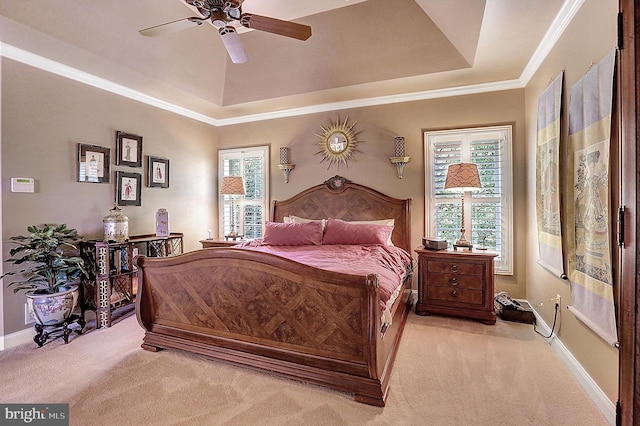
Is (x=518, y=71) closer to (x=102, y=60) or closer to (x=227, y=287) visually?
(x=227, y=287)

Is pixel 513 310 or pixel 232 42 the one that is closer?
pixel 232 42

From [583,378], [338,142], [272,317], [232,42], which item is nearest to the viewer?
[583,378]

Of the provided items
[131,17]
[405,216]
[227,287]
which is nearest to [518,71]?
[405,216]

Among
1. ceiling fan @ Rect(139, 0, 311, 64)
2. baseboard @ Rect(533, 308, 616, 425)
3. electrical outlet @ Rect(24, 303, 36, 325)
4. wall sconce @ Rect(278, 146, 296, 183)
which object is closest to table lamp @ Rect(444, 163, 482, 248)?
baseboard @ Rect(533, 308, 616, 425)

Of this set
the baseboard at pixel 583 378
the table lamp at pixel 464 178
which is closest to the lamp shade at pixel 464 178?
the table lamp at pixel 464 178

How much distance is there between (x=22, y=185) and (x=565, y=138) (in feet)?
15.7

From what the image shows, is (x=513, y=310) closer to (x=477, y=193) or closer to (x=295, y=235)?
(x=477, y=193)

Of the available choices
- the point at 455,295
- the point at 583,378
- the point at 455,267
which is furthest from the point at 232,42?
the point at 583,378

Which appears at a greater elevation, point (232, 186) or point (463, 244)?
point (232, 186)

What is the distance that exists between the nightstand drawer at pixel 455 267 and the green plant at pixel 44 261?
364 cm

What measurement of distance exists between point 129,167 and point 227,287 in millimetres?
2606

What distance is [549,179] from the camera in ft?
8.46

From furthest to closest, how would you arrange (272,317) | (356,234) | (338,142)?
(338,142) → (356,234) → (272,317)

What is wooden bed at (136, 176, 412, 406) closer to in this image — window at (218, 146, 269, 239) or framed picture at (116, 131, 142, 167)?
framed picture at (116, 131, 142, 167)
